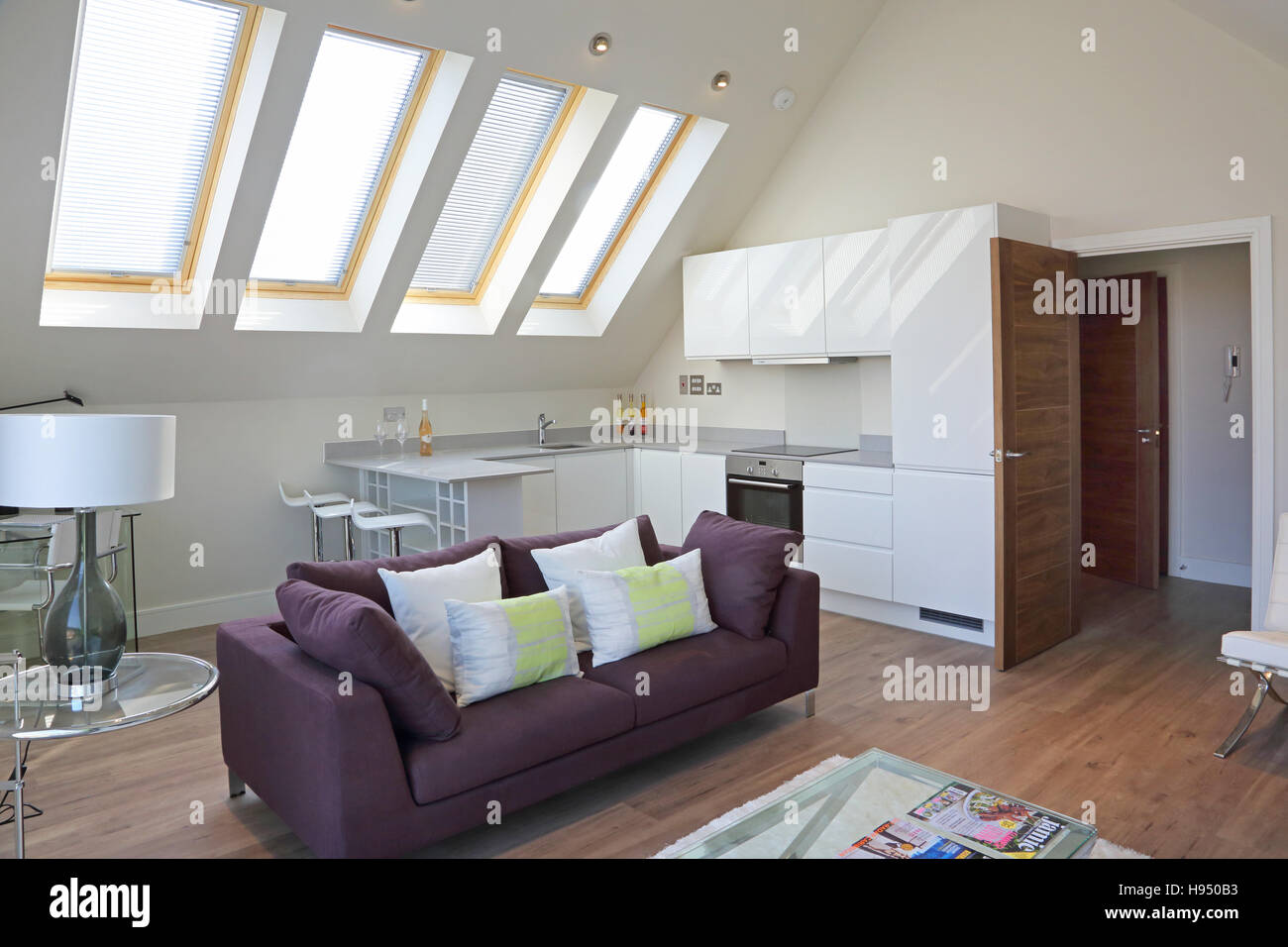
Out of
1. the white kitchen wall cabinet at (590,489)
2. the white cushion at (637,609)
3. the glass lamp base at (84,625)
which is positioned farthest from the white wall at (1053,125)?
the glass lamp base at (84,625)

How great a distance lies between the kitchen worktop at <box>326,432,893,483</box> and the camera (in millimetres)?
4852

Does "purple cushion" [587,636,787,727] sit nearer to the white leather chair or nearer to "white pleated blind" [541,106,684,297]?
the white leather chair

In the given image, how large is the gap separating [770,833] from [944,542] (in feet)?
9.12

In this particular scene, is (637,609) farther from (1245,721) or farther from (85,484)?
(1245,721)

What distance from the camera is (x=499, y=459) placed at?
579cm

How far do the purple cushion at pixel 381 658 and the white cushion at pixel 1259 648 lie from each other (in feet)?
9.02

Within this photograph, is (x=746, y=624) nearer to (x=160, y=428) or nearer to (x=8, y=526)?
(x=160, y=428)

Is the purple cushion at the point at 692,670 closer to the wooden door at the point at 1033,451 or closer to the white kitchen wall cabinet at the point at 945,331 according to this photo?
the wooden door at the point at 1033,451

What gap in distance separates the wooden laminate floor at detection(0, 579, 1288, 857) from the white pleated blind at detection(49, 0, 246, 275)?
7.42 feet

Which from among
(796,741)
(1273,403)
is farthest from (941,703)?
(1273,403)

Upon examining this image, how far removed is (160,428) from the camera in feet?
7.51

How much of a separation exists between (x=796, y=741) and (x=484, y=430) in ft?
11.6

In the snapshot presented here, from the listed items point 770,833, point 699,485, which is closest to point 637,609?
point 770,833

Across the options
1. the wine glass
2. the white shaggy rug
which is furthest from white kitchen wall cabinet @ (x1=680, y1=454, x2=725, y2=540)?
the white shaggy rug
